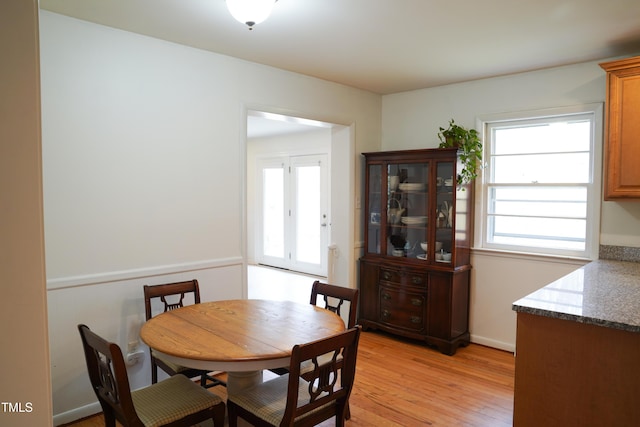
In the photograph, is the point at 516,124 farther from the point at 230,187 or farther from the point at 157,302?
the point at 157,302

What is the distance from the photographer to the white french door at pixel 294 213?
22.5ft

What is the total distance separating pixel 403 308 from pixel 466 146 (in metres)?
1.62

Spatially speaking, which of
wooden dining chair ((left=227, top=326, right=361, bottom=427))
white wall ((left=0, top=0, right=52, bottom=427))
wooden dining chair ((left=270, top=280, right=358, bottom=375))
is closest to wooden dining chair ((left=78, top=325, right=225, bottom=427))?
wooden dining chair ((left=227, top=326, right=361, bottom=427))

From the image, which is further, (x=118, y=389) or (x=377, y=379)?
(x=377, y=379)

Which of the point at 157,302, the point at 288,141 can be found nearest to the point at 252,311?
the point at 157,302

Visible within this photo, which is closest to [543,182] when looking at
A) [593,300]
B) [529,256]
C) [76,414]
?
[529,256]

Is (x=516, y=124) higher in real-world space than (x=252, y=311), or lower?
higher

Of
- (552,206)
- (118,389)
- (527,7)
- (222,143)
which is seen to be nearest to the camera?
(118,389)

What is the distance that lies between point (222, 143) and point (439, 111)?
2.22 m

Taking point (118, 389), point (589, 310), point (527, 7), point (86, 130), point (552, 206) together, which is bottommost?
point (118, 389)

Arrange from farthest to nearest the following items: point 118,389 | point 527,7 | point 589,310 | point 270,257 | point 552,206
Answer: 1. point 270,257
2. point 552,206
3. point 527,7
4. point 589,310
5. point 118,389

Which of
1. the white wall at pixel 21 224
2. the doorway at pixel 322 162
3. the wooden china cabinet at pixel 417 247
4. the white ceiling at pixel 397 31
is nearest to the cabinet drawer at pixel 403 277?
the wooden china cabinet at pixel 417 247

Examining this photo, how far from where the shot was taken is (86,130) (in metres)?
2.54

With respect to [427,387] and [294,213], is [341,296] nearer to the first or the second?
[427,387]
